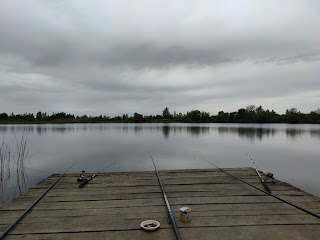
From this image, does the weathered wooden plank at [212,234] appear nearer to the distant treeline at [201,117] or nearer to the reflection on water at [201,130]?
the reflection on water at [201,130]

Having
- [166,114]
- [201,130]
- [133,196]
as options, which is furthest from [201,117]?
[133,196]

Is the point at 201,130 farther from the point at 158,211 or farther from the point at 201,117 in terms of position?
the point at 201,117

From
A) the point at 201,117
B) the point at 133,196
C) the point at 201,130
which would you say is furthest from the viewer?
the point at 201,117

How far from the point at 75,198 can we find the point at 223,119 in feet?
352

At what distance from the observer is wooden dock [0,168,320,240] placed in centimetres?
297

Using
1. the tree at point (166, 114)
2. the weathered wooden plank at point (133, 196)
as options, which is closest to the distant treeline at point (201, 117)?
the tree at point (166, 114)

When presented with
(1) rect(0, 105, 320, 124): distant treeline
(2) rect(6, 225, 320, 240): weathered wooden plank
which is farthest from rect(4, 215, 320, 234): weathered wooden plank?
(1) rect(0, 105, 320, 124): distant treeline

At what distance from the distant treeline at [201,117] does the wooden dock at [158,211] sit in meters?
81.9

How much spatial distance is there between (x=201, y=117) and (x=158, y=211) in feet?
351

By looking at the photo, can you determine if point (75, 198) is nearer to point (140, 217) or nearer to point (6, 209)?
point (6, 209)

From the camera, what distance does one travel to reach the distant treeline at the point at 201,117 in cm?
8062

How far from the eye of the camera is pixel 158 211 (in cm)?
369

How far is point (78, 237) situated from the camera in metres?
2.91

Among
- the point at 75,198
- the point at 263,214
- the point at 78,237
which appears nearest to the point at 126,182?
the point at 75,198
